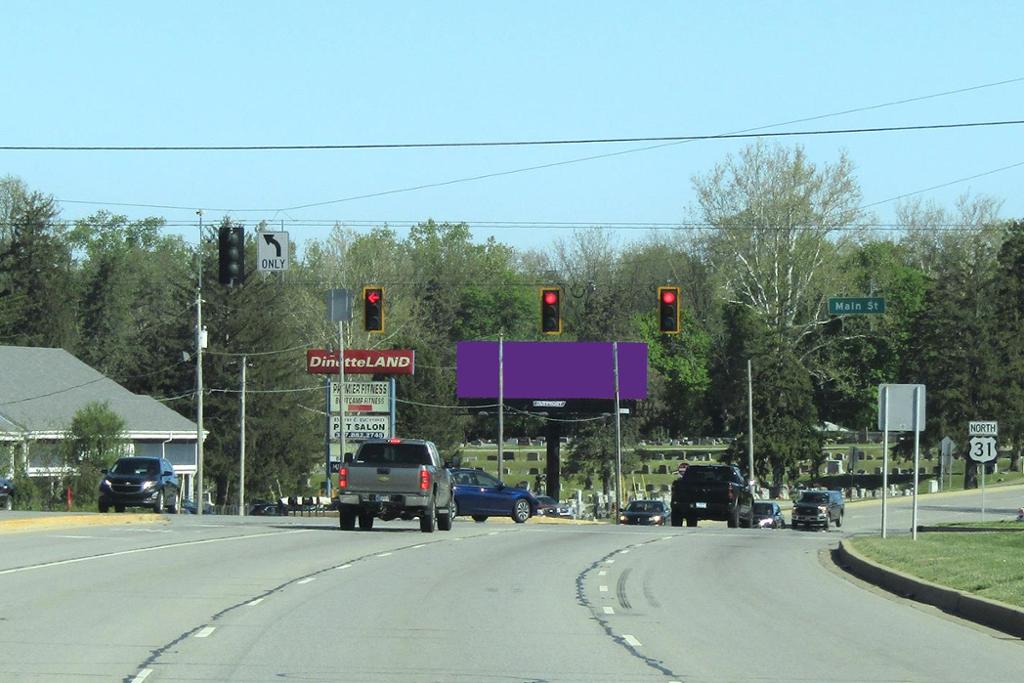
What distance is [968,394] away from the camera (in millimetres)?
103562

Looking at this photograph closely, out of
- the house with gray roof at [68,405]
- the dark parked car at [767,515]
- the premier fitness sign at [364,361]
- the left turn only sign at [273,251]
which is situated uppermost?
the left turn only sign at [273,251]

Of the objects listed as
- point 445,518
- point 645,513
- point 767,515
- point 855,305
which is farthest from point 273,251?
point 767,515

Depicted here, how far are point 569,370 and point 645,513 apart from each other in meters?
24.6

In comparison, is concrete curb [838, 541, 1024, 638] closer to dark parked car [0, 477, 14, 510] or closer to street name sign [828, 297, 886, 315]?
street name sign [828, 297, 886, 315]

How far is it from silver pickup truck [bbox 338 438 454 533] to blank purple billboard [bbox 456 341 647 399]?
5094cm

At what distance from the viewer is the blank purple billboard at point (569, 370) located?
88.1 metres

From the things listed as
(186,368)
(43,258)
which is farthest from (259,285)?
(43,258)

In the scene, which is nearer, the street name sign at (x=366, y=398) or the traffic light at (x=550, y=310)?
the traffic light at (x=550, y=310)

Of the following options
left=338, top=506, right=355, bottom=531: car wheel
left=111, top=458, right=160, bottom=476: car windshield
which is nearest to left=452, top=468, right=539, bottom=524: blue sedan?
left=111, top=458, right=160, bottom=476: car windshield

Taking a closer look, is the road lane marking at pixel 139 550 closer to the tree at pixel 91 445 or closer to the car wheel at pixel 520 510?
the car wheel at pixel 520 510

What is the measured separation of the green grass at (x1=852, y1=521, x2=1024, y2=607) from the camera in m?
20.1

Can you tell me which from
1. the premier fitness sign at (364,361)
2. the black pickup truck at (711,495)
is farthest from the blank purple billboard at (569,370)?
the black pickup truck at (711,495)

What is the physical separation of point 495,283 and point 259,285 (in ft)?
157

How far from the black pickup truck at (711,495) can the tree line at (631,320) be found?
86.5 feet
